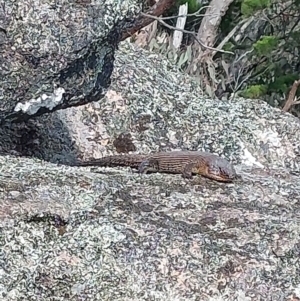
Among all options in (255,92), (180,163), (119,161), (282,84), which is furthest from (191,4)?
(180,163)

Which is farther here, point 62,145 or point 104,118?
point 104,118

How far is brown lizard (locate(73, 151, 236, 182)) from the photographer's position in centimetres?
371

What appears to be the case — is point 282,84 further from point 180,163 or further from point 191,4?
point 180,163

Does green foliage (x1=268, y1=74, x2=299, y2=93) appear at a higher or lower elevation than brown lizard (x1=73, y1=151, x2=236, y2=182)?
lower

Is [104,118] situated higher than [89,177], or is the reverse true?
[89,177]

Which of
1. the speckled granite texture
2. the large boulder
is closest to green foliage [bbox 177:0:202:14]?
the speckled granite texture

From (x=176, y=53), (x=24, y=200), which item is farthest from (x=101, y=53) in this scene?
(x=176, y=53)

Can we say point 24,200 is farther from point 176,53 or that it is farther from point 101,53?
point 176,53

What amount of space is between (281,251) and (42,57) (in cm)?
121

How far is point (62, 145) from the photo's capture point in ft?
15.1

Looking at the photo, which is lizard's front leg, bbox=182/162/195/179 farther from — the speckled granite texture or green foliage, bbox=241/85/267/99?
green foliage, bbox=241/85/267/99

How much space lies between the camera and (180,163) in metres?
4.05

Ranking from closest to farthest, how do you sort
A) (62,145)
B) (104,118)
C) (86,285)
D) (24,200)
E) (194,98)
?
(86,285) < (24,200) < (62,145) < (104,118) < (194,98)

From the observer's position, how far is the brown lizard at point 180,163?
12.2 feet
